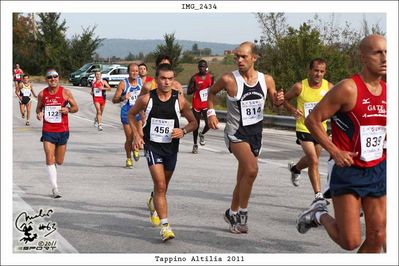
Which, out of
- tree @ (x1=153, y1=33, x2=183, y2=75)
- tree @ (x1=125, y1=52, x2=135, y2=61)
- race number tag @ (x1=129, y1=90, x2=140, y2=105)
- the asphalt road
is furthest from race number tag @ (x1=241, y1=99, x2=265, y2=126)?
tree @ (x1=125, y1=52, x2=135, y2=61)

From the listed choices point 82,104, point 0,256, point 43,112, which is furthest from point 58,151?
point 82,104

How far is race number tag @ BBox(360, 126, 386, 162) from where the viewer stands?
18.0 feet

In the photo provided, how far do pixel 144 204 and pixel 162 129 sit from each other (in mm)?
2163

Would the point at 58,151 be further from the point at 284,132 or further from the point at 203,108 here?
the point at 284,132

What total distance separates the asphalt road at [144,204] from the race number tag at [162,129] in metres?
1.05

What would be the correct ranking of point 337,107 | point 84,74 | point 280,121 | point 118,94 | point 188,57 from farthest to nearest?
1. point 84,74
2. point 188,57
3. point 280,121
4. point 118,94
5. point 337,107

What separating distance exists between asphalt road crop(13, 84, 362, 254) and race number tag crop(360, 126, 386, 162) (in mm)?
1456

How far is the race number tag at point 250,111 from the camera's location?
24.6 feet

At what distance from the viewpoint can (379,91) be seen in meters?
5.45

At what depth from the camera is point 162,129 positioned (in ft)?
24.6

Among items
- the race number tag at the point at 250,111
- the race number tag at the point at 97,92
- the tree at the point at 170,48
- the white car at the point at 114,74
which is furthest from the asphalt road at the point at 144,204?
the white car at the point at 114,74

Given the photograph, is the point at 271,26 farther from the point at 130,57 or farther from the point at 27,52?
the point at 130,57

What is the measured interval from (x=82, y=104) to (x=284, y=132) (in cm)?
1676

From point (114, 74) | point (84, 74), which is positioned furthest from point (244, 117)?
point (84, 74)
